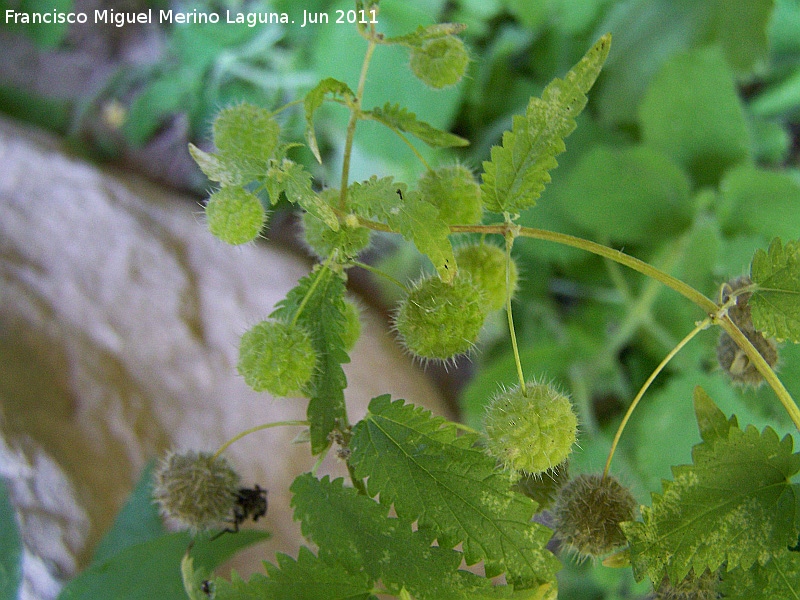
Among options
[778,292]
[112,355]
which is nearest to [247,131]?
[778,292]

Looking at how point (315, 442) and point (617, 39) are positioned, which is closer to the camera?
point (315, 442)

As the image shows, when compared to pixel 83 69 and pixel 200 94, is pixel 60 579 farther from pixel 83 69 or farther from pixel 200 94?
pixel 83 69

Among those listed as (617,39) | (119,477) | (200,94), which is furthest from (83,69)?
(617,39)

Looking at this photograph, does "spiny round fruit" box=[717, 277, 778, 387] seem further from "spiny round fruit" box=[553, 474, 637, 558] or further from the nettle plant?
"spiny round fruit" box=[553, 474, 637, 558]

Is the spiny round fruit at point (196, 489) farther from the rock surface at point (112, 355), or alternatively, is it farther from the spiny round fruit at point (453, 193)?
the spiny round fruit at point (453, 193)

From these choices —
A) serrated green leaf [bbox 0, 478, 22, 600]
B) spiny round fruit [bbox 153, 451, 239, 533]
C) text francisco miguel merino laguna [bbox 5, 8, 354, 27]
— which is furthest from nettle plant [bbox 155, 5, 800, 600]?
text francisco miguel merino laguna [bbox 5, 8, 354, 27]

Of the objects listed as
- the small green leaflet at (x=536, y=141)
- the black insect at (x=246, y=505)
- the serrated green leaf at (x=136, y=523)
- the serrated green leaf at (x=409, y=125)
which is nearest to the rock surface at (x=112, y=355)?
the serrated green leaf at (x=136, y=523)
